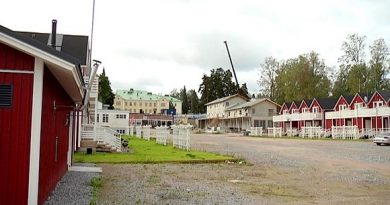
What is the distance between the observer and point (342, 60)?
76.3 meters

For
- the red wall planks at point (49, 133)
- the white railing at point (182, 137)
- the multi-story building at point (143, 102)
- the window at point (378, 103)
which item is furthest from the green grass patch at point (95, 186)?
the multi-story building at point (143, 102)

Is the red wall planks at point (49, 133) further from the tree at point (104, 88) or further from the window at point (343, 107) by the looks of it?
the tree at point (104, 88)

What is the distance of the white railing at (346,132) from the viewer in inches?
2073

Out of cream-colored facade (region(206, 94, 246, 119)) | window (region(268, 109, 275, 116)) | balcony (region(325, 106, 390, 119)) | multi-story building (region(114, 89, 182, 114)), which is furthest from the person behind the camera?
multi-story building (region(114, 89, 182, 114))

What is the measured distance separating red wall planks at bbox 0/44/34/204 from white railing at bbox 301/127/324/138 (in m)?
53.5

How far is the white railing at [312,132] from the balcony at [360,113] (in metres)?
4.85

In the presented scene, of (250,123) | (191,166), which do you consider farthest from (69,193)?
(250,123)

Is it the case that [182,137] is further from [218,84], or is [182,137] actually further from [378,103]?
[218,84]

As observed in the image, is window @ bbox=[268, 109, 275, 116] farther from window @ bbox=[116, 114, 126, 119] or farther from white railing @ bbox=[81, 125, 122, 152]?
white railing @ bbox=[81, 125, 122, 152]

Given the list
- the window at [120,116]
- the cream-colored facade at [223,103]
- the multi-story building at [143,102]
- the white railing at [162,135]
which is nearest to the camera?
the white railing at [162,135]

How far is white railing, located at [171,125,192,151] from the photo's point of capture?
95.6ft

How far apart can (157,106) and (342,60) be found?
9677cm

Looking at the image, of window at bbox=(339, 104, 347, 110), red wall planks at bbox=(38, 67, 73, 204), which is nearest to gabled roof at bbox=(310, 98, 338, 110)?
window at bbox=(339, 104, 347, 110)

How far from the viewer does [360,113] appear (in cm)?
5844
